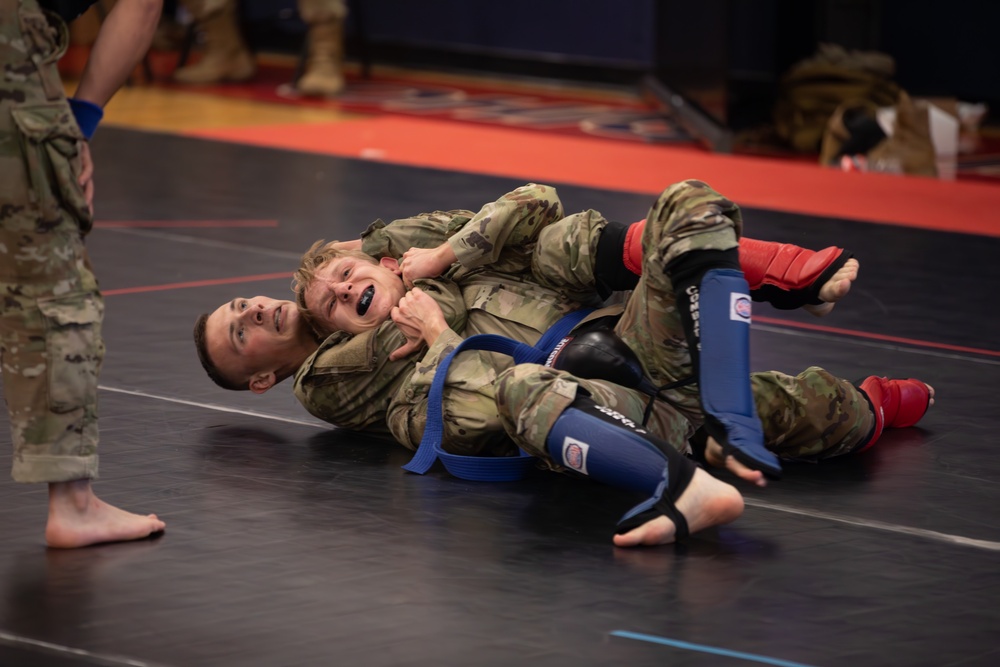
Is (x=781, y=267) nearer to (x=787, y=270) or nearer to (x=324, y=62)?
(x=787, y=270)

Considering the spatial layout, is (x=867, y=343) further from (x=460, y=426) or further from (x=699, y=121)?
(x=699, y=121)

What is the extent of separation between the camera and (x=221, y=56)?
11.1 meters

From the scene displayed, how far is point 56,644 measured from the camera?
2.37 meters

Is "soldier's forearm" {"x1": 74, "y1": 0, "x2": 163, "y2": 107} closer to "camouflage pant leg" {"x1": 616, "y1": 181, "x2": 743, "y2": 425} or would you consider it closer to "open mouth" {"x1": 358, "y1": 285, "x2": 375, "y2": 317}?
"open mouth" {"x1": 358, "y1": 285, "x2": 375, "y2": 317}

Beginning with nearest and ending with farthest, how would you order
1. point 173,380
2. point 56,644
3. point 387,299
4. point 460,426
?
point 56,644
point 460,426
point 387,299
point 173,380

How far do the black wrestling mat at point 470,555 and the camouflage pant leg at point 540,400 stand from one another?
0.17 metres

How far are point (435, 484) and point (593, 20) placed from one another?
7.97 meters

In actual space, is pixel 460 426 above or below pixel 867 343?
Answer: above

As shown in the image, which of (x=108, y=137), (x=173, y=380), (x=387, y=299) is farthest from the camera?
(x=108, y=137)

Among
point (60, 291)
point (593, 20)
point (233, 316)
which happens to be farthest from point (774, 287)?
point (593, 20)

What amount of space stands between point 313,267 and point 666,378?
87 centimetres

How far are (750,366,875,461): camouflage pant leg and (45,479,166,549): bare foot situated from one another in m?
1.32

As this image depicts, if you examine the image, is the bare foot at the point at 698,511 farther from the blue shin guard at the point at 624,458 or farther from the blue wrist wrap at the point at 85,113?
the blue wrist wrap at the point at 85,113

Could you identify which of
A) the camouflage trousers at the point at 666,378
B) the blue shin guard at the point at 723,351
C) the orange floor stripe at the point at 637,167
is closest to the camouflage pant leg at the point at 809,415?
the camouflage trousers at the point at 666,378
